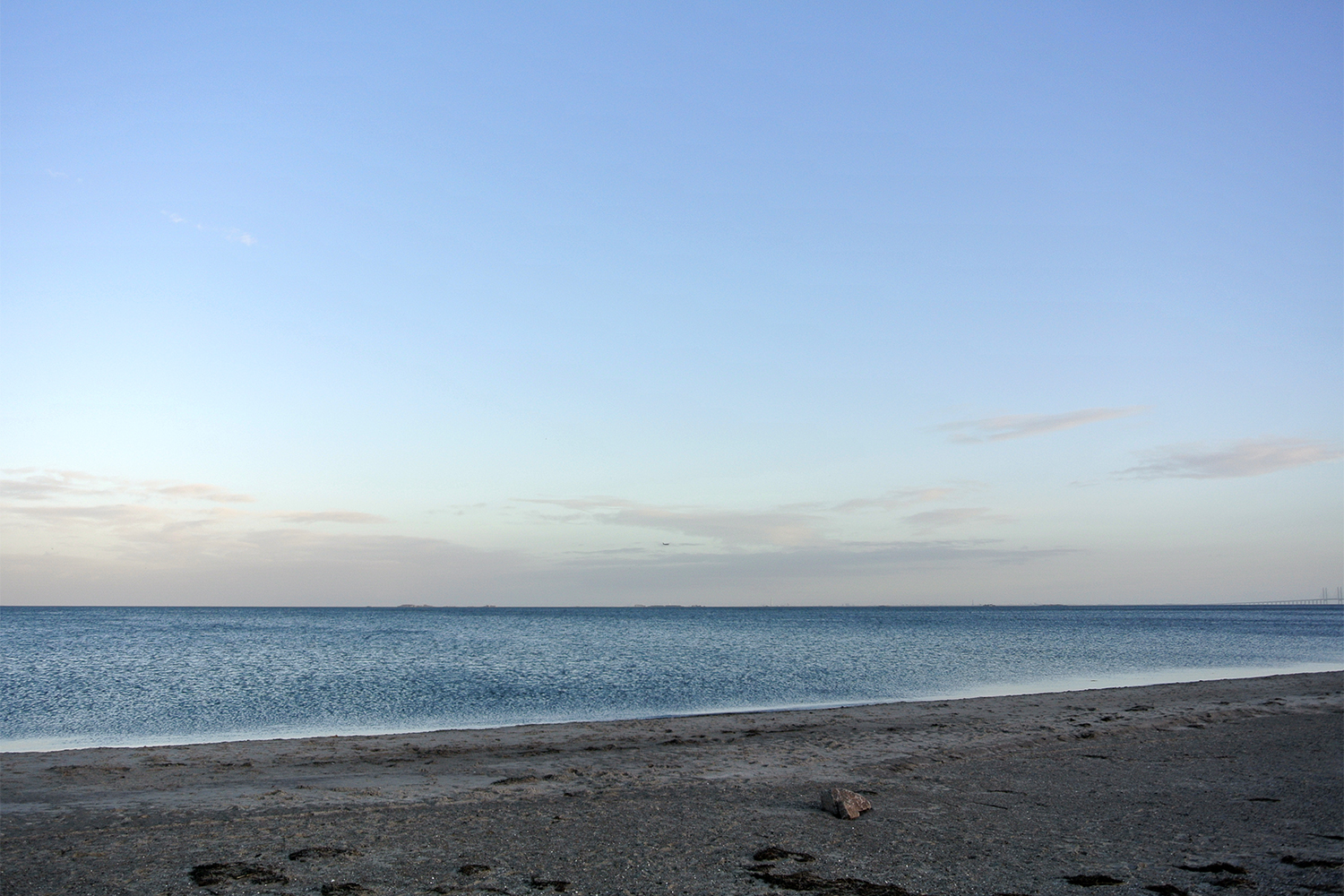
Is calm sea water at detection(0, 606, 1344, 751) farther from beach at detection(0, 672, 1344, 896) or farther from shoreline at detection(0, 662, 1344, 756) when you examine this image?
beach at detection(0, 672, 1344, 896)

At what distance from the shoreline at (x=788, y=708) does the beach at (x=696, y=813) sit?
1.86 m

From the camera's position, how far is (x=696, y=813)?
1248cm

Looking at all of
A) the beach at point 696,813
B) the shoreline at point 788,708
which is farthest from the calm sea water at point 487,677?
the beach at point 696,813

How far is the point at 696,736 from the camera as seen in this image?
68.0ft

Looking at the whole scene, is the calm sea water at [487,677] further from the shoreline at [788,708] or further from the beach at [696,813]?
the beach at [696,813]

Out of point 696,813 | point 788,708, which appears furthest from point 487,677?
point 696,813

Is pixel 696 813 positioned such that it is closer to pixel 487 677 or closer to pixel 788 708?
pixel 788 708

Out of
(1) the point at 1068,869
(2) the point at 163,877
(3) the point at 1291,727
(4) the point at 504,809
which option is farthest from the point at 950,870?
(3) the point at 1291,727

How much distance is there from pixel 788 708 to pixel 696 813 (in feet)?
55.3

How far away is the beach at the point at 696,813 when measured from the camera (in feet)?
30.5

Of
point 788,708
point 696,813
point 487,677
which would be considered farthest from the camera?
point 487,677

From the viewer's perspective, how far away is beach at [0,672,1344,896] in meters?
9.30

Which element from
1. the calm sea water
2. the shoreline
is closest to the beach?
the shoreline

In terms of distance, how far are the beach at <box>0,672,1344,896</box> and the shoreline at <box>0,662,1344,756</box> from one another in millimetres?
1863
